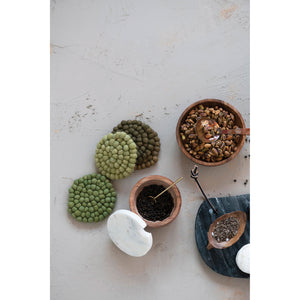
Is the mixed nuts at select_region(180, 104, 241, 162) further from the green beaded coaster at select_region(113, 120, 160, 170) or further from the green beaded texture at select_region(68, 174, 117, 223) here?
the green beaded texture at select_region(68, 174, 117, 223)

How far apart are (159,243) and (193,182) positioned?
0.39 m

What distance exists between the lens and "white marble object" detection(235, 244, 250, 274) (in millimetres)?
1665

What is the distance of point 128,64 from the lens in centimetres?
189

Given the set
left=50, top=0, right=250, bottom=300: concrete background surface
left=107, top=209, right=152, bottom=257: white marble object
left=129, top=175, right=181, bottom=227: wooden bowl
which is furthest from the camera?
left=50, top=0, right=250, bottom=300: concrete background surface

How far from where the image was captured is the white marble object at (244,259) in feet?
5.46

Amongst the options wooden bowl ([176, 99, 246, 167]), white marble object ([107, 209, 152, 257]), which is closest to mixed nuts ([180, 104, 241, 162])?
wooden bowl ([176, 99, 246, 167])

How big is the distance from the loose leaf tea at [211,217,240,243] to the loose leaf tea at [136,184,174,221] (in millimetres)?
261

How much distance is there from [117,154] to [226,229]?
2.25ft

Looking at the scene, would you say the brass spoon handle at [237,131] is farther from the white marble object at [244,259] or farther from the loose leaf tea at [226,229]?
the white marble object at [244,259]

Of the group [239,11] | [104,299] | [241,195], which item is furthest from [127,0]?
[104,299]

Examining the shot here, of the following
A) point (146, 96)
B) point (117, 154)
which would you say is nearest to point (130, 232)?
point (117, 154)

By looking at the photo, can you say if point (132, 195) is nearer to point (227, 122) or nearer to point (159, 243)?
point (159, 243)

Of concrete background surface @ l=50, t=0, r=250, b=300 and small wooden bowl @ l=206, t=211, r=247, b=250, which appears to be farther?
concrete background surface @ l=50, t=0, r=250, b=300

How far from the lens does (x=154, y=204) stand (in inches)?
69.0
